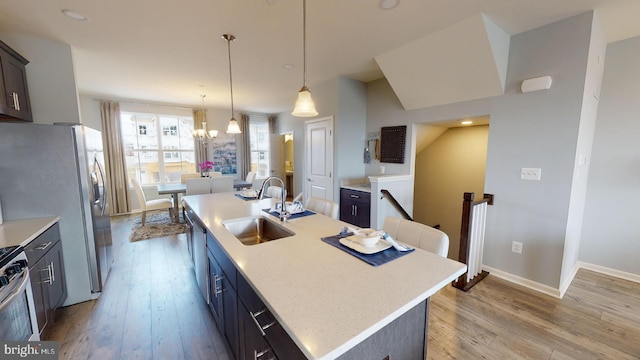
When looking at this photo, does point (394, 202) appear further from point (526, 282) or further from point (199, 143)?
point (199, 143)

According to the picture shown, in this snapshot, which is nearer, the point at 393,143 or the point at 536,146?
the point at 536,146

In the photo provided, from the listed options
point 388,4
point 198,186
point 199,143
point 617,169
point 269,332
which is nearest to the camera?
point 269,332

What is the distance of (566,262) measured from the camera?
98.4 inches

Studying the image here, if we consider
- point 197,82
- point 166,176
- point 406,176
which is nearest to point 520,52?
point 406,176

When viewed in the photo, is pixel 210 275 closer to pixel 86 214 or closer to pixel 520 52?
pixel 86 214

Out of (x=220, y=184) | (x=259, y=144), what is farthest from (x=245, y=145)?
(x=220, y=184)

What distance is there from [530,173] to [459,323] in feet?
5.67

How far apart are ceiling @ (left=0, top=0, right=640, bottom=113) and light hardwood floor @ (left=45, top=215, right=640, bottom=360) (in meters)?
2.65

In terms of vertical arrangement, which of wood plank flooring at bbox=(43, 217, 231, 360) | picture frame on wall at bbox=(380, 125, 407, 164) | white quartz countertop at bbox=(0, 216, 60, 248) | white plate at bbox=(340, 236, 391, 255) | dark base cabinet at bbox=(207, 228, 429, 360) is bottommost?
wood plank flooring at bbox=(43, 217, 231, 360)

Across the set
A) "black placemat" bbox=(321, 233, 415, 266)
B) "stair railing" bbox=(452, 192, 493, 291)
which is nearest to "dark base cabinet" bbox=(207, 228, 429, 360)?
"black placemat" bbox=(321, 233, 415, 266)

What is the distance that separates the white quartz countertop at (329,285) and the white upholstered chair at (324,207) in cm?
61

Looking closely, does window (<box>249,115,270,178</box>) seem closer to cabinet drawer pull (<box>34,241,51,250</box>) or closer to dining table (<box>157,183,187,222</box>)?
dining table (<box>157,183,187,222</box>)

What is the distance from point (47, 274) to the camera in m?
1.93

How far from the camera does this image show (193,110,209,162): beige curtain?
6301 mm
